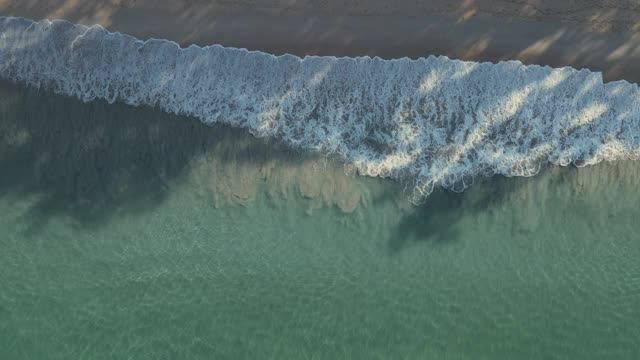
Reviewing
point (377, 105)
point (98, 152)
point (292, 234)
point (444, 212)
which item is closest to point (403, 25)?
point (377, 105)

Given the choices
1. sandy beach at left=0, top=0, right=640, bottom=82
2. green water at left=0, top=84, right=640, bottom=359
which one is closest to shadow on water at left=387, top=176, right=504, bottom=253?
green water at left=0, top=84, right=640, bottom=359

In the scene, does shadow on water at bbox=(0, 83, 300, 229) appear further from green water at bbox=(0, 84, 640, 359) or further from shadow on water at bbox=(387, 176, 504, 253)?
shadow on water at bbox=(387, 176, 504, 253)

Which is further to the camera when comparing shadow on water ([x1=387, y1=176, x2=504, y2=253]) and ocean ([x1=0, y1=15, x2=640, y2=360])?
shadow on water ([x1=387, y1=176, x2=504, y2=253])

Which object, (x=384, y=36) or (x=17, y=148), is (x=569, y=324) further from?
(x=17, y=148)

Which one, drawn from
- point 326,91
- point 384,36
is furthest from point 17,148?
point 384,36

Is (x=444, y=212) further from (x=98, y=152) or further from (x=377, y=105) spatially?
(x=98, y=152)
